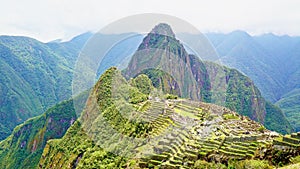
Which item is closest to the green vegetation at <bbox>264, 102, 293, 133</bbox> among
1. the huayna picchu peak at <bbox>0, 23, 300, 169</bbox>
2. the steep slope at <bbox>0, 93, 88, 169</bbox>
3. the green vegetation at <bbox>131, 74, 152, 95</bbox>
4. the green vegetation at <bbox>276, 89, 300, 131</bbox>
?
the green vegetation at <bbox>276, 89, 300, 131</bbox>

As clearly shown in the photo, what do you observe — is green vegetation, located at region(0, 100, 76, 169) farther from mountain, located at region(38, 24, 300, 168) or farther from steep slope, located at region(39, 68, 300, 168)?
steep slope, located at region(39, 68, 300, 168)

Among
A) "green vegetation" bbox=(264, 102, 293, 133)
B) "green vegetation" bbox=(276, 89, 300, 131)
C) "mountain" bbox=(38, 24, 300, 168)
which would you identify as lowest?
"green vegetation" bbox=(276, 89, 300, 131)

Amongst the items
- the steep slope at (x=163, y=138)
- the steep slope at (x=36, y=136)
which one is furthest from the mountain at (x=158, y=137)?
the steep slope at (x=36, y=136)

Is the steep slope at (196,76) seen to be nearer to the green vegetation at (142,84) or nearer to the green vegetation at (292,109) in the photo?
the green vegetation at (142,84)

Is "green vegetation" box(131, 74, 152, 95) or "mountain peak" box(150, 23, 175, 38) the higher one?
"mountain peak" box(150, 23, 175, 38)

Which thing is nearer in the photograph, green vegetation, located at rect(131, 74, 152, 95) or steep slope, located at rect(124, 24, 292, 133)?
green vegetation, located at rect(131, 74, 152, 95)

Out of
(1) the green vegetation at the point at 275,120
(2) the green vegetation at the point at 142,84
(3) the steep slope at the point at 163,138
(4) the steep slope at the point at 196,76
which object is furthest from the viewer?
(1) the green vegetation at the point at 275,120

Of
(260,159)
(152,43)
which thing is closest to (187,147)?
(260,159)
